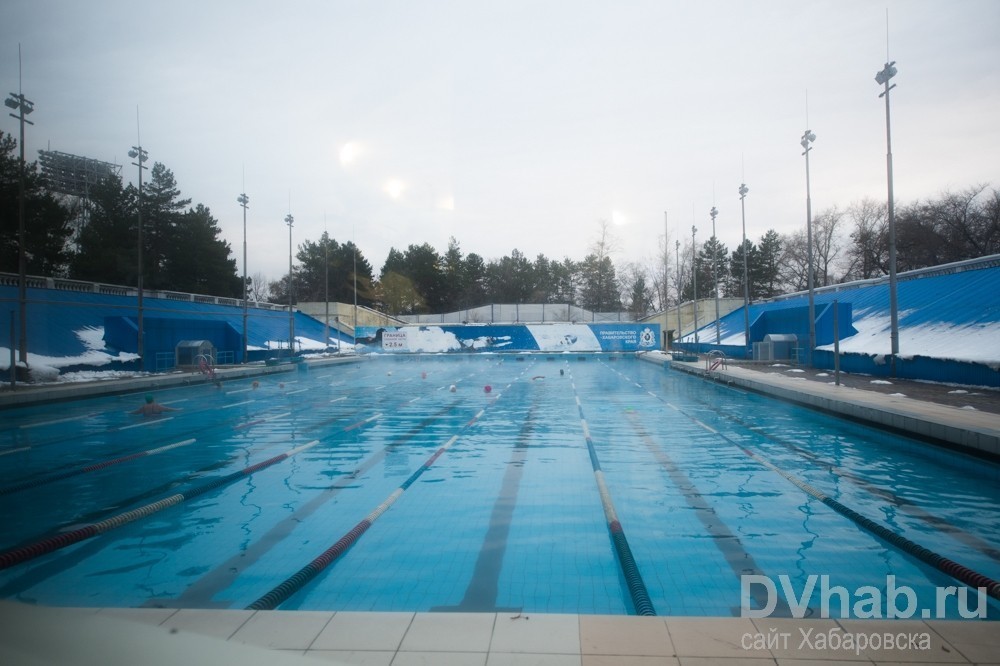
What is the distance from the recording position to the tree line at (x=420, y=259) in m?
30.4

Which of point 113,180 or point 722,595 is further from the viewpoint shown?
point 113,180

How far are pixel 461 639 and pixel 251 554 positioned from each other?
2.84 metres

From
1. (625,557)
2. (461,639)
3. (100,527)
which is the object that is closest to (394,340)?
(100,527)

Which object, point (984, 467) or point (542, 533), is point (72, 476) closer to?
point (542, 533)

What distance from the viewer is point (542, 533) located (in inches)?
227

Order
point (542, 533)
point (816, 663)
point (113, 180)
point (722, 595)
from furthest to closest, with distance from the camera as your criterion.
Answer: point (113, 180)
point (542, 533)
point (722, 595)
point (816, 663)

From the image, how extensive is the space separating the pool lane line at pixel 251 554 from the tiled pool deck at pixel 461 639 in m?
0.81

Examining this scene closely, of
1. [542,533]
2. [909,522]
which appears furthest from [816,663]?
[909,522]

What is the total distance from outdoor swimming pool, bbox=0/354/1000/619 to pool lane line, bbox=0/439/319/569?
2 centimetres

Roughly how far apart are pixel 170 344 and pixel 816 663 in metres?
29.2

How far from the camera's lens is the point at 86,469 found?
27.5 feet

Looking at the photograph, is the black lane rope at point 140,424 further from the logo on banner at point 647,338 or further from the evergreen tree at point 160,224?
the evergreen tree at point 160,224

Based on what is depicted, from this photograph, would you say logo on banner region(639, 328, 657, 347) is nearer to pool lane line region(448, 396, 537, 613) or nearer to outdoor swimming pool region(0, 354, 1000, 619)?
outdoor swimming pool region(0, 354, 1000, 619)

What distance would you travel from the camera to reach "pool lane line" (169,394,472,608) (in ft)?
14.3
